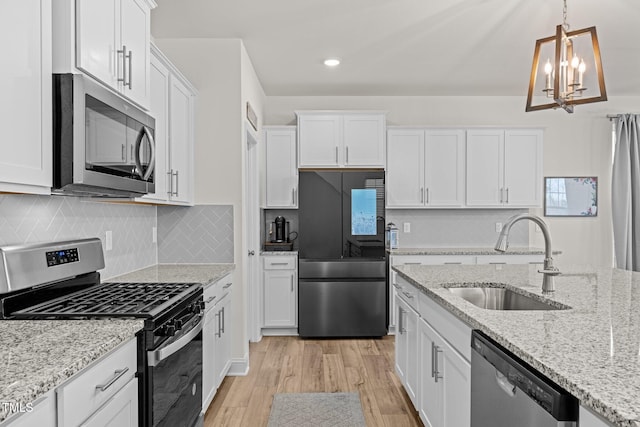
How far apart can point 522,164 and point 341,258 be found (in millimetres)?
2281

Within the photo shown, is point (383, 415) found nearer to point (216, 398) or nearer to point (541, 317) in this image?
point (216, 398)

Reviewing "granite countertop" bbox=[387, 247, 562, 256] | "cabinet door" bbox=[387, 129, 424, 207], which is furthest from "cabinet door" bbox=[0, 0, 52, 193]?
"cabinet door" bbox=[387, 129, 424, 207]

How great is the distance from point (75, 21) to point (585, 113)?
5793 mm

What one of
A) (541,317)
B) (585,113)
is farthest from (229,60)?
(585,113)

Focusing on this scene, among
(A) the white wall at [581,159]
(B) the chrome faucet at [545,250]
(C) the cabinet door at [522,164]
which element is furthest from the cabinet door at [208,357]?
(C) the cabinet door at [522,164]

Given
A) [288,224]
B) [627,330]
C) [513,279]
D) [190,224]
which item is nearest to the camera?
[627,330]

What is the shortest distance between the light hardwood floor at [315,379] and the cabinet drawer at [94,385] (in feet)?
4.83

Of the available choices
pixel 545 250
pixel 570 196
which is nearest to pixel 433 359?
pixel 545 250

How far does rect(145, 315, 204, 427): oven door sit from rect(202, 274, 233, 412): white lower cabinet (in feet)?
1.07

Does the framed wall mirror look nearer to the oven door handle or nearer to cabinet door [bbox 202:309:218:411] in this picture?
cabinet door [bbox 202:309:218:411]

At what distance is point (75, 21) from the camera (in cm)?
173

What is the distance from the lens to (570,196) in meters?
5.81

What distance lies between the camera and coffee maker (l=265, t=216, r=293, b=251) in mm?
5090

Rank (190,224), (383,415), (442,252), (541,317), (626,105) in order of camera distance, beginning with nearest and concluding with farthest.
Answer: (541,317)
(383,415)
(190,224)
(442,252)
(626,105)
